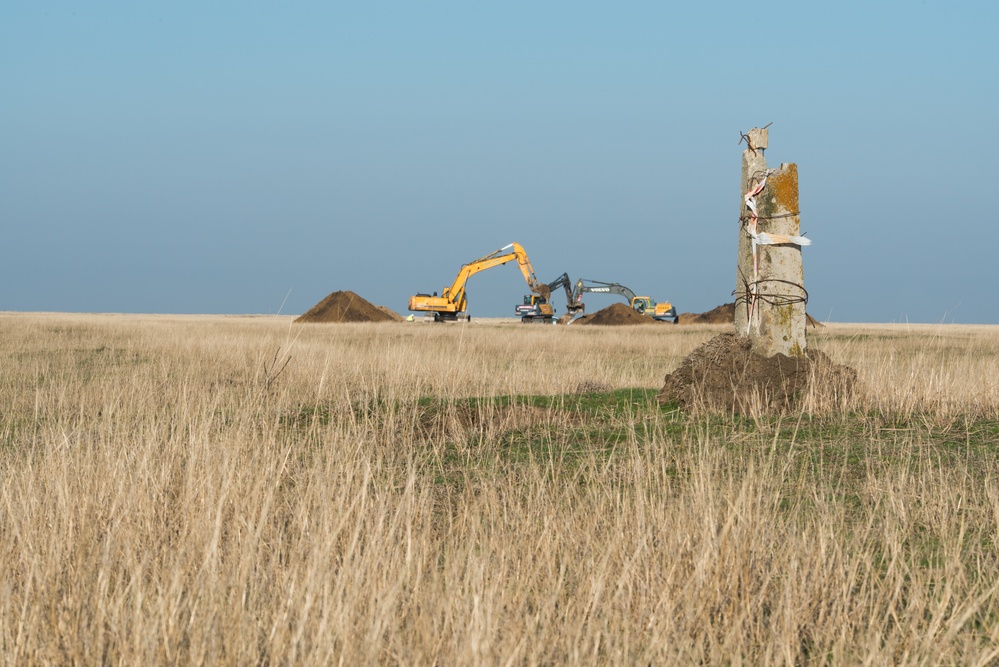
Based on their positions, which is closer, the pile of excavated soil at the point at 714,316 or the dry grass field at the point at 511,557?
the dry grass field at the point at 511,557

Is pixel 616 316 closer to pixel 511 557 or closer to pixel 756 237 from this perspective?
pixel 756 237

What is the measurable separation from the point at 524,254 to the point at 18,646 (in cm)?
3963

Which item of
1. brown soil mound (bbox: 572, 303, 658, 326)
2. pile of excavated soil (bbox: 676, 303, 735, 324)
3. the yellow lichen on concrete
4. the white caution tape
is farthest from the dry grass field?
pile of excavated soil (bbox: 676, 303, 735, 324)

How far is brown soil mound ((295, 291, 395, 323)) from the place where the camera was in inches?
1686

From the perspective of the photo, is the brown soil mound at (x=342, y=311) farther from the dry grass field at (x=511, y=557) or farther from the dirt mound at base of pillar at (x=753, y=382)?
the dry grass field at (x=511, y=557)

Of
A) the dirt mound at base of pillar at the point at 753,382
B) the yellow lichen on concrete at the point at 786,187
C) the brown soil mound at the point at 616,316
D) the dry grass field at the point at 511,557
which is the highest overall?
the yellow lichen on concrete at the point at 786,187

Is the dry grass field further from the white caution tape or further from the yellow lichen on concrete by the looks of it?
the yellow lichen on concrete

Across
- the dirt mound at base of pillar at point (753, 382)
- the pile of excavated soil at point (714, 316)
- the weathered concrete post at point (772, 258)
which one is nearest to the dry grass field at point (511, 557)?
the dirt mound at base of pillar at point (753, 382)

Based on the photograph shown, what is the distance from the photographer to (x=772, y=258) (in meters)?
8.77

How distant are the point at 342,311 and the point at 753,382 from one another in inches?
1392

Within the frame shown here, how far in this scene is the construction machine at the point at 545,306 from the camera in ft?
145

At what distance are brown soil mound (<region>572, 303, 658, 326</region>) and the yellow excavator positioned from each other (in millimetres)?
2255

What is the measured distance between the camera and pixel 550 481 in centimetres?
577

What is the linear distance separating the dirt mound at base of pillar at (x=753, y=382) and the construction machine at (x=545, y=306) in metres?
34.6
